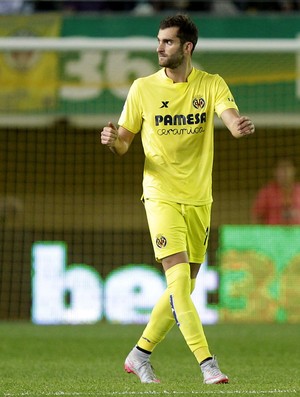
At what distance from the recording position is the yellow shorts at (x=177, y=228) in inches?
269

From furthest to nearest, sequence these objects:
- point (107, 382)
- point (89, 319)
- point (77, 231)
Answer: point (77, 231)
point (89, 319)
point (107, 382)

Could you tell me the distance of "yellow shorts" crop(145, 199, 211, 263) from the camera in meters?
6.82

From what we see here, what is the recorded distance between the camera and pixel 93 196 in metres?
15.9

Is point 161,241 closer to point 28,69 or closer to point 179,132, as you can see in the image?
point 179,132

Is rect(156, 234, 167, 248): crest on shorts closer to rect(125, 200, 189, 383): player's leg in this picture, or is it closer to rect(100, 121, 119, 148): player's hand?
rect(125, 200, 189, 383): player's leg

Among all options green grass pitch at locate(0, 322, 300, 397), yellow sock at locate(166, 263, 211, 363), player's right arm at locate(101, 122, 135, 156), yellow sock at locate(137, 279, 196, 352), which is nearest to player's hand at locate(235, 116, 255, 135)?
player's right arm at locate(101, 122, 135, 156)

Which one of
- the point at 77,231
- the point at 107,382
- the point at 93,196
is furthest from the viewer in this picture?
the point at 93,196

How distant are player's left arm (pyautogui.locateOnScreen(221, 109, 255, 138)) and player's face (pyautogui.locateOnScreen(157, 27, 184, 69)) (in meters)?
0.48

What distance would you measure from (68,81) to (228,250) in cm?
337

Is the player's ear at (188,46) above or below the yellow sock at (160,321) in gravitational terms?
above

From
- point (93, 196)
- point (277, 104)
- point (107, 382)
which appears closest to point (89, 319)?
point (93, 196)

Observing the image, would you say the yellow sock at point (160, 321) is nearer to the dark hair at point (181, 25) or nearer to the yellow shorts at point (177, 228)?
the yellow shorts at point (177, 228)

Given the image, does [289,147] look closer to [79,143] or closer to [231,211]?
[231,211]

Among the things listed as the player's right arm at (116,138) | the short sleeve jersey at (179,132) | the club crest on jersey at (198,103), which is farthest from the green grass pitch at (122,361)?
the club crest on jersey at (198,103)
